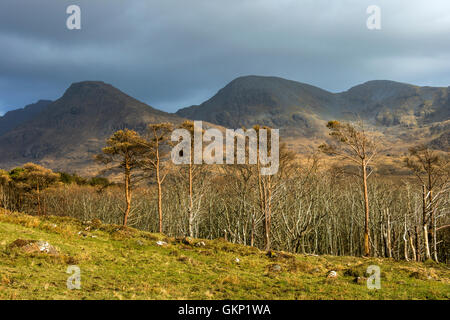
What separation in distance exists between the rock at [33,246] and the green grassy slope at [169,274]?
318 millimetres

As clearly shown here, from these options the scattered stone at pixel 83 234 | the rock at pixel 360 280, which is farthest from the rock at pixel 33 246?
the rock at pixel 360 280

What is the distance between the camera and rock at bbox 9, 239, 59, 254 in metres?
12.6

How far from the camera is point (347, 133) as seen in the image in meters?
21.9

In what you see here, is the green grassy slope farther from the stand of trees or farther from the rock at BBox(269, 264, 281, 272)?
the stand of trees

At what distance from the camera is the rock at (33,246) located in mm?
12602

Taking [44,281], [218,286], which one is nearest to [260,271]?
[218,286]

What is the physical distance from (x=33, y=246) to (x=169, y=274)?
6.19 m

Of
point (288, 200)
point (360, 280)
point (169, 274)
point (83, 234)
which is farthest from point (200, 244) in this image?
point (288, 200)

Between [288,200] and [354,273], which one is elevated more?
[354,273]

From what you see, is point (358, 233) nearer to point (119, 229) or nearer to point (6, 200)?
point (119, 229)

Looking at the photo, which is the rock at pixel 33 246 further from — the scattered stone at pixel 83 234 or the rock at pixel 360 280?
the rock at pixel 360 280

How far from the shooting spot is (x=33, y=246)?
12.8 metres

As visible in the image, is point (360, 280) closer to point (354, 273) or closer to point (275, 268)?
point (354, 273)
